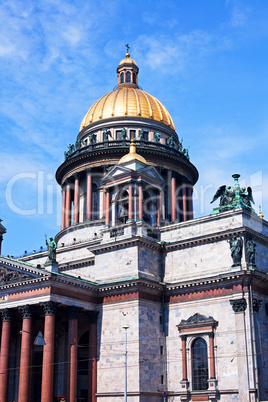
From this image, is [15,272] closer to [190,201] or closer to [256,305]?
[256,305]

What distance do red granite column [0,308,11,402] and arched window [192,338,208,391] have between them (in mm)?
14588

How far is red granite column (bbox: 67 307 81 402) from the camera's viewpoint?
136 ft

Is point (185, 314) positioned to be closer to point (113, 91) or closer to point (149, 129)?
point (149, 129)

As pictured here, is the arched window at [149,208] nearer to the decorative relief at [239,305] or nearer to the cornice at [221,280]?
the cornice at [221,280]

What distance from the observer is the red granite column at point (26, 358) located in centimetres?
→ 4106

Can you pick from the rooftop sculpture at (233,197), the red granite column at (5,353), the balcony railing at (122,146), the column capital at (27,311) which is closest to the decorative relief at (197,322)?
the rooftop sculpture at (233,197)

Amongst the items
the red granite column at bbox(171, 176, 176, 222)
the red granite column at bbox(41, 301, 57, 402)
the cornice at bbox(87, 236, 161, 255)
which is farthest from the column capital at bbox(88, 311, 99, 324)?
the red granite column at bbox(171, 176, 176, 222)

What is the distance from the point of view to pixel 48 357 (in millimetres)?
40719

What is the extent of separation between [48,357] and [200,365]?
11469 millimetres

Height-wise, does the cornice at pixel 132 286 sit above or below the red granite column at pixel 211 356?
above

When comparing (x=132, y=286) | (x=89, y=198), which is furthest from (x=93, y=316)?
(x=89, y=198)

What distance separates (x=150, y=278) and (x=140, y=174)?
31.0 ft

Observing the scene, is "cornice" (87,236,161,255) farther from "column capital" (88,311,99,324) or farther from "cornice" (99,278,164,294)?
"column capital" (88,311,99,324)

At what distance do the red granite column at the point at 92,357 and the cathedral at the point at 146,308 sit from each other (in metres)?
0.08
